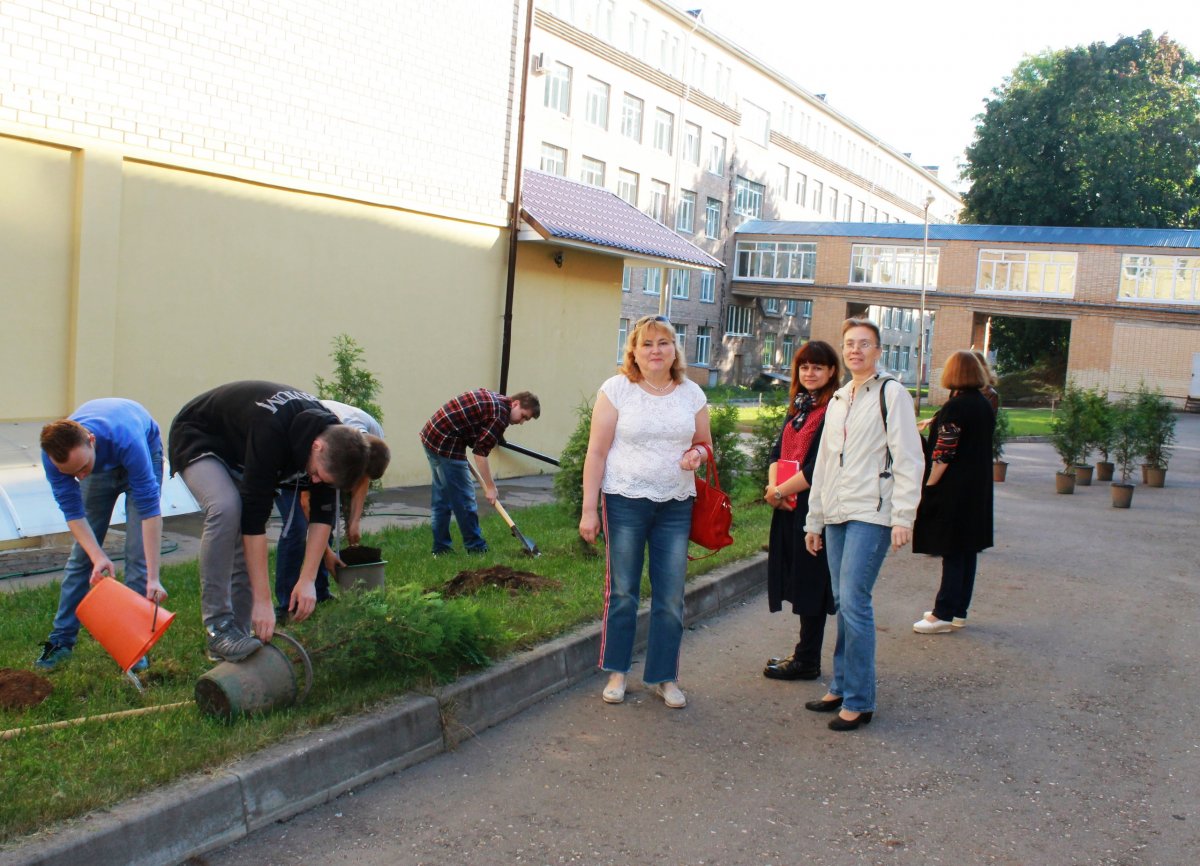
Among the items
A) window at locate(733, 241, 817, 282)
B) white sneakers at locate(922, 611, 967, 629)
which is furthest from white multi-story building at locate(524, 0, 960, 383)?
white sneakers at locate(922, 611, 967, 629)

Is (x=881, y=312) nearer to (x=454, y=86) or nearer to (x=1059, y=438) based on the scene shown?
(x=1059, y=438)

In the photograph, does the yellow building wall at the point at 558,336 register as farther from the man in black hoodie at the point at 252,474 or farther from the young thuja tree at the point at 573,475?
the man in black hoodie at the point at 252,474

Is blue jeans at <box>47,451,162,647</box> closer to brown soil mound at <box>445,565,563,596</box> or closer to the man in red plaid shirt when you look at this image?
brown soil mound at <box>445,565,563,596</box>

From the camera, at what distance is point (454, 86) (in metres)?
13.4

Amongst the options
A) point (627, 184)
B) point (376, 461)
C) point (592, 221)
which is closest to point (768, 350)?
point (627, 184)

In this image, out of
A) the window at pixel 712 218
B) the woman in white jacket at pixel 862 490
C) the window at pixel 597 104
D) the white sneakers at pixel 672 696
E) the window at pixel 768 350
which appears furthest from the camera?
the window at pixel 768 350

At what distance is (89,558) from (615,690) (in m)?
2.62

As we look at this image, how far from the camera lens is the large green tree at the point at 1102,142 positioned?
2003 inches

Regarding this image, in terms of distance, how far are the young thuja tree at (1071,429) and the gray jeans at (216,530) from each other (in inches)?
580

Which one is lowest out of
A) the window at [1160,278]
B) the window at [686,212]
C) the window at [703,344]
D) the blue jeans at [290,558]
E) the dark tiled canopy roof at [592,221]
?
the blue jeans at [290,558]

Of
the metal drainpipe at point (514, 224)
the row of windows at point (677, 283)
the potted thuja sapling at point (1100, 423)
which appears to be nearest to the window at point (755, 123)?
the row of windows at point (677, 283)

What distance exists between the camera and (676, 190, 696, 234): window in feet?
157

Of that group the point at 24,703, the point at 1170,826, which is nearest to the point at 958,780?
the point at 1170,826

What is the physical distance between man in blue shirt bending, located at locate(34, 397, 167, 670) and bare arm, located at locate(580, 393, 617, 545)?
6.47 ft
